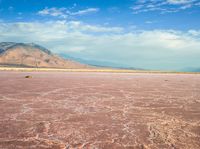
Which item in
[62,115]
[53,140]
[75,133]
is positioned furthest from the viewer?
[62,115]

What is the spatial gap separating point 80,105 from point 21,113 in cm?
329

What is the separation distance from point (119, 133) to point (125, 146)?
1.20 metres

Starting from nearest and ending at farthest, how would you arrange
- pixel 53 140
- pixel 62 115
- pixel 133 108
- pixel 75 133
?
pixel 53 140
pixel 75 133
pixel 62 115
pixel 133 108

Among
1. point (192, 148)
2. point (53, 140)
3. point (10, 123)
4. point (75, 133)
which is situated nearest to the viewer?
point (192, 148)

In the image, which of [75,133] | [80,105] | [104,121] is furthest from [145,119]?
[80,105]

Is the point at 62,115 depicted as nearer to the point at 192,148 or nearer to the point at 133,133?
the point at 133,133

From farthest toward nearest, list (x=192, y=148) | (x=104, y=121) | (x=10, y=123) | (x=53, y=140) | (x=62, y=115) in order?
1. (x=62, y=115)
2. (x=104, y=121)
3. (x=10, y=123)
4. (x=53, y=140)
5. (x=192, y=148)

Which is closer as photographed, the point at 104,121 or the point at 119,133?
the point at 119,133

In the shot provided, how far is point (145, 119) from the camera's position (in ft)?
32.4

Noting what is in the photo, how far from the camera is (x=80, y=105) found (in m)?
12.9

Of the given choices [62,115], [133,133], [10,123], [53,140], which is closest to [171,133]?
[133,133]

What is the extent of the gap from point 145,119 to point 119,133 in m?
2.27

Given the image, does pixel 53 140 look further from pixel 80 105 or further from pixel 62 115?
pixel 80 105

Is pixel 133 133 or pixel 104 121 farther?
pixel 104 121
